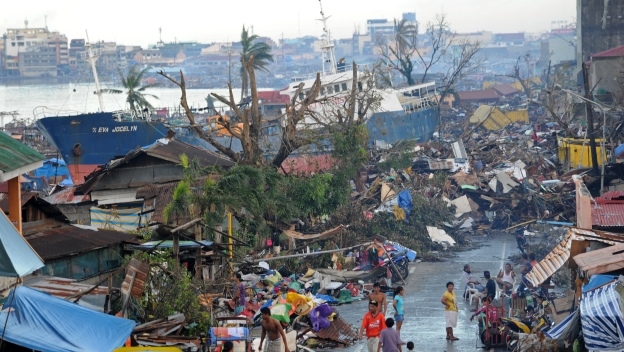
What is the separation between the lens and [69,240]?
51.0 feet

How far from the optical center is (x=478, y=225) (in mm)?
27484

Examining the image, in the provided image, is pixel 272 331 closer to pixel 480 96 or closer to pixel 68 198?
pixel 68 198

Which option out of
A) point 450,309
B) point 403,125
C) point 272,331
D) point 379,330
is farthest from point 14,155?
point 403,125

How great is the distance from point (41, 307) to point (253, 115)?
49.3ft

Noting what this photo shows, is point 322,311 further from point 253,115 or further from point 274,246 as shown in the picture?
point 253,115

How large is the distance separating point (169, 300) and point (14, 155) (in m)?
2.94

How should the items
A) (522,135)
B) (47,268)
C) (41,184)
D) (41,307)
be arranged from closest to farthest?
(41,307) → (47,268) → (41,184) → (522,135)

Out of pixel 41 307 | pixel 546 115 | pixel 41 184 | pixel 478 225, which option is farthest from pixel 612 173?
pixel 546 115

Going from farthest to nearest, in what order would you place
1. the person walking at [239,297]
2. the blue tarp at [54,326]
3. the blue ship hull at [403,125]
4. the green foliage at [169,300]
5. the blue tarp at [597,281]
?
1. the blue ship hull at [403,125]
2. the person walking at [239,297]
3. the green foliage at [169,300]
4. the blue tarp at [597,281]
5. the blue tarp at [54,326]

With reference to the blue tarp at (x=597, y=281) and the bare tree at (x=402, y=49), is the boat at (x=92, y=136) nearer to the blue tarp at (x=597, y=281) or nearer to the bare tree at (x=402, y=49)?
the bare tree at (x=402, y=49)

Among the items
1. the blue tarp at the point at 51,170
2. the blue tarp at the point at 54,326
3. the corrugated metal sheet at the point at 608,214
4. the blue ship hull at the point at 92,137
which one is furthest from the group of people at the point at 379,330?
the blue ship hull at the point at 92,137

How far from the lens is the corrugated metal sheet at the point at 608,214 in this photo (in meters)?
16.8

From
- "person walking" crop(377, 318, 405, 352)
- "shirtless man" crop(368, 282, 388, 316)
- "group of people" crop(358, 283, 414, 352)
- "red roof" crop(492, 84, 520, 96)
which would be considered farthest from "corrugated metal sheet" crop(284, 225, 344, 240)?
"red roof" crop(492, 84, 520, 96)

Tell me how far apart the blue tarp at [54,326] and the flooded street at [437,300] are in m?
5.43
